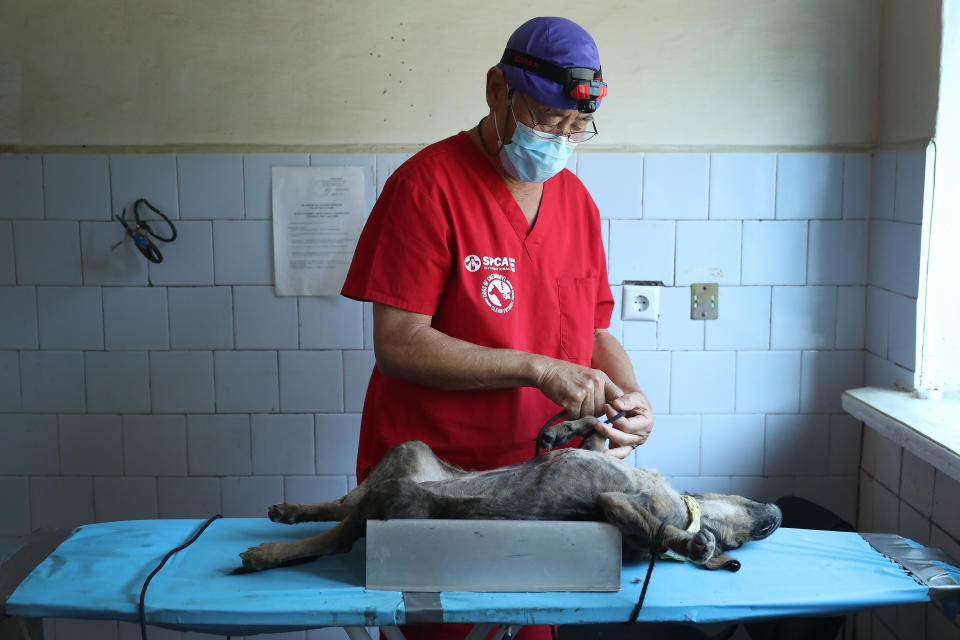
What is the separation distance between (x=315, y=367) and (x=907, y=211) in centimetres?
196

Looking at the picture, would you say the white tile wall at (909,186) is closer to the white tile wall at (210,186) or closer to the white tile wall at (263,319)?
the white tile wall at (263,319)

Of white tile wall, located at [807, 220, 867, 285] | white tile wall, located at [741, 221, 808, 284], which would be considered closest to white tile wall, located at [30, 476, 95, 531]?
white tile wall, located at [741, 221, 808, 284]

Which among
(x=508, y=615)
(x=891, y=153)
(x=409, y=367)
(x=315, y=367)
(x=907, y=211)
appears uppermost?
(x=891, y=153)

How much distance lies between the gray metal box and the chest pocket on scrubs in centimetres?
55

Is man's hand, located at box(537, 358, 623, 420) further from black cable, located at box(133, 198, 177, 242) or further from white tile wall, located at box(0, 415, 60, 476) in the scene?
white tile wall, located at box(0, 415, 60, 476)

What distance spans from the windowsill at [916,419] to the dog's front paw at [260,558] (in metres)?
1.55

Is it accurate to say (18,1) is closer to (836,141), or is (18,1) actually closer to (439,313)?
(439,313)

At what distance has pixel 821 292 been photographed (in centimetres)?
270

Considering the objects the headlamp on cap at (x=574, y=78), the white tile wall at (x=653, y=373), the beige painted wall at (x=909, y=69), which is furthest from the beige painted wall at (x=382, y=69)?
the headlamp on cap at (x=574, y=78)

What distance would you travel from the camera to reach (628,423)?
1.72 meters

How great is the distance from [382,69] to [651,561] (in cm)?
183

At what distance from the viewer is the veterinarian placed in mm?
1673

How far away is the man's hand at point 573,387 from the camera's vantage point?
1.59 metres

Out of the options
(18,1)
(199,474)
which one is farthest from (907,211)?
(18,1)
